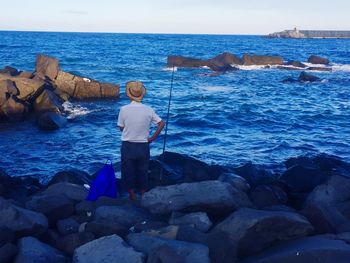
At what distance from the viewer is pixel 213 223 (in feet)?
15.8

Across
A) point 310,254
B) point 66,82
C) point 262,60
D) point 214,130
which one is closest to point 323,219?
point 310,254

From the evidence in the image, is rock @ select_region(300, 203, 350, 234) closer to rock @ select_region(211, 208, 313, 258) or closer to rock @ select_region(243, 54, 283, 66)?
rock @ select_region(211, 208, 313, 258)

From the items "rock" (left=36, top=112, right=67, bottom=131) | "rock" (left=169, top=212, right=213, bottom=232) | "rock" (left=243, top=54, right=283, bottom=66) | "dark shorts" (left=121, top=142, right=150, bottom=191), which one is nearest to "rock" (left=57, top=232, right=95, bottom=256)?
"rock" (left=169, top=212, right=213, bottom=232)

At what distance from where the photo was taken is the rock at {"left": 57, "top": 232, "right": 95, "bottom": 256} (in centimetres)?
419

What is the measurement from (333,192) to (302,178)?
1.70 m

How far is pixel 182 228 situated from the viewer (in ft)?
13.8

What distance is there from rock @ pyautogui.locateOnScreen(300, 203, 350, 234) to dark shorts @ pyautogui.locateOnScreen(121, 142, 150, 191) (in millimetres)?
2313

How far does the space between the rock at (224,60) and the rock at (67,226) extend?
1323 inches

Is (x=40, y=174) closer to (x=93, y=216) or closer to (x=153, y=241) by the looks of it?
(x=93, y=216)

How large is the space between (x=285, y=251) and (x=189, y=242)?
0.86 meters

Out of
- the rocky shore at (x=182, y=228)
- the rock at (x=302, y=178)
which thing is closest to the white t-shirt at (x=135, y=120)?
the rocky shore at (x=182, y=228)

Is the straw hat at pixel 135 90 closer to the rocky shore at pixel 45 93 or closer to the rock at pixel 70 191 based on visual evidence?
the rock at pixel 70 191

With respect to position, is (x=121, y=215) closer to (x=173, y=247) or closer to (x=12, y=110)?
(x=173, y=247)

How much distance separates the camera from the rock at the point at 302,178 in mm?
7438
